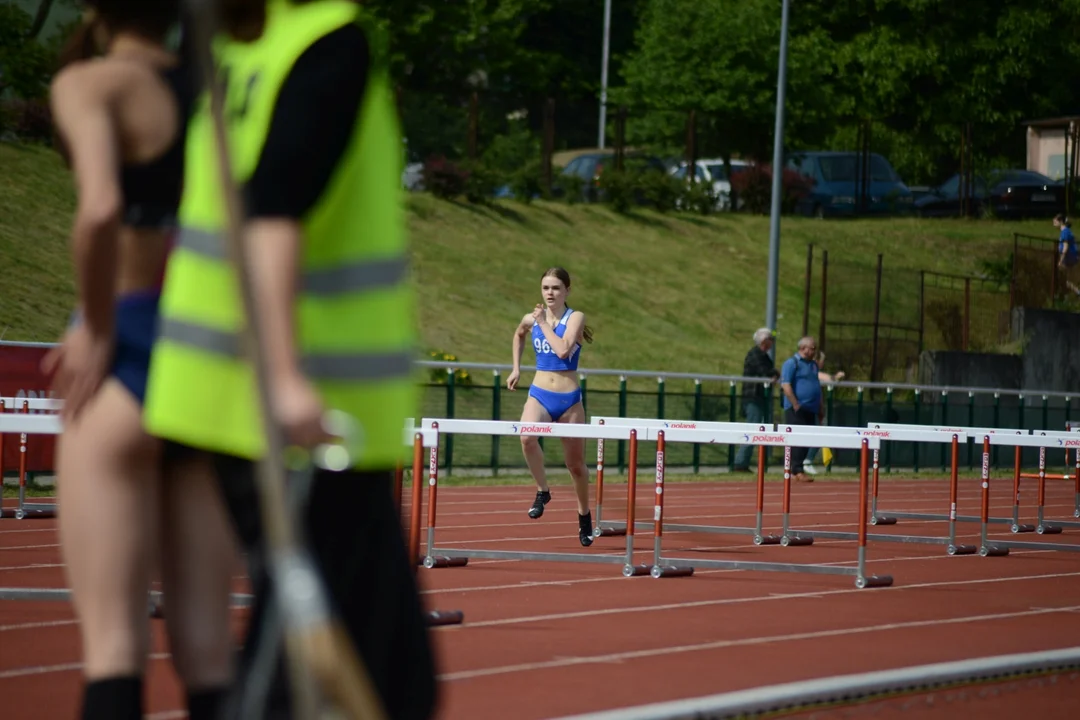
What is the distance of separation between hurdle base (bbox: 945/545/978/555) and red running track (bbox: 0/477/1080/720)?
0.18 meters

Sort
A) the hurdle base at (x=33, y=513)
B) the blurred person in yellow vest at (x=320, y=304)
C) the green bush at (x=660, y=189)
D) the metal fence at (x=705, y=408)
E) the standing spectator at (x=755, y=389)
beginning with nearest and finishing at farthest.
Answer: the blurred person in yellow vest at (x=320, y=304)
the hurdle base at (x=33, y=513)
the metal fence at (x=705, y=408)
the standing spectator at (x=755, y=389)
the green bush at (x=660, y=189)

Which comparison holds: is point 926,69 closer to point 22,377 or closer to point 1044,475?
point 1044,475

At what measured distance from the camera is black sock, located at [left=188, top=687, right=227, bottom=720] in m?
3.37

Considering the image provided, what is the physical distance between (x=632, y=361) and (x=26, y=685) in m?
22.5

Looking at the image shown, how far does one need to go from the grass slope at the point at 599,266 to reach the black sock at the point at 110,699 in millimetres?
18287

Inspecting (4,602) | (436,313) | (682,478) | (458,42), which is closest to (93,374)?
(4,602)

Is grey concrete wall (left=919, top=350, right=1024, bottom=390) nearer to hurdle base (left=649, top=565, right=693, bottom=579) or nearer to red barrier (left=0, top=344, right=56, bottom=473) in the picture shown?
red barrier (left=0, top=344, right=56, bottom=473)

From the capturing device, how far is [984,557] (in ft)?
43.3

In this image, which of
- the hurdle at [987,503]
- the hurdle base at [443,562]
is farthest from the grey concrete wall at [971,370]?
the hurdle base at [443,562]

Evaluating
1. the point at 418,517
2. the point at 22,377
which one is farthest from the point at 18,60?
the point at 418,517

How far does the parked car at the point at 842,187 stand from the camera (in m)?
40.3

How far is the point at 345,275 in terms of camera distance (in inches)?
109

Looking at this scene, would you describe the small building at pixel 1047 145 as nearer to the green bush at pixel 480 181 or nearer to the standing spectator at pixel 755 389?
the green bush at pixel 480 181

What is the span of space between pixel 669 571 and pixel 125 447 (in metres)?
7.52
